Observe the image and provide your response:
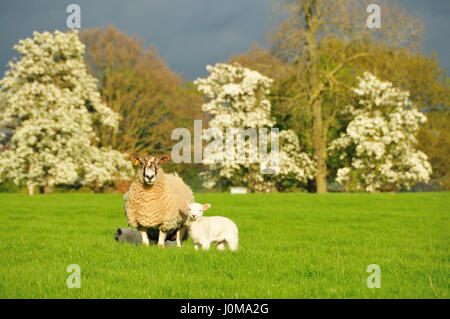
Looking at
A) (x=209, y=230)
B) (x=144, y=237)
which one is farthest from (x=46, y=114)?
(x=209, y=230)

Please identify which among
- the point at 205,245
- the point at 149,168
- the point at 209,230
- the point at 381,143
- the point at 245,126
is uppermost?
the point at 245,126

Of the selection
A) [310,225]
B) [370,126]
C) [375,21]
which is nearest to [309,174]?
[370,126]

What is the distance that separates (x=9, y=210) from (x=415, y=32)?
27.6 metres

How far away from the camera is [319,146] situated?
36.9 metres

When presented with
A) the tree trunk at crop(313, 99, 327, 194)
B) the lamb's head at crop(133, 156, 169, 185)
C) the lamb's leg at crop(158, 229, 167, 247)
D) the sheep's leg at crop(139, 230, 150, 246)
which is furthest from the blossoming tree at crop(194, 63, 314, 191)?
the lamb's head at crop(133, 156, 169, 185)

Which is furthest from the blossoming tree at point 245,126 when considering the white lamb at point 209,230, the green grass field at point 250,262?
the white lamb at point 209,230

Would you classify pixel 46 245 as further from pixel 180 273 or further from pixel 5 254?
pixel 180 273

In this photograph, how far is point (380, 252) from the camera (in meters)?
10.4

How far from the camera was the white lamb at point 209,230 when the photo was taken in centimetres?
970

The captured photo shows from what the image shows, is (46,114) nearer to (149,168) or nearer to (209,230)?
(149,168)

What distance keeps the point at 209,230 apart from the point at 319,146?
27.9m

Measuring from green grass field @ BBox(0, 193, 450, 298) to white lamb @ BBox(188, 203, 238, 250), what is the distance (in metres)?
0.25
